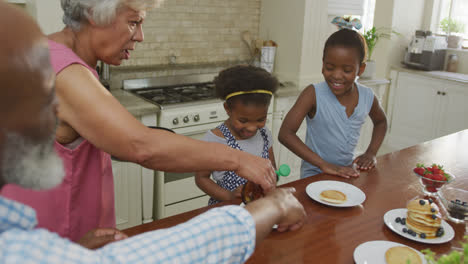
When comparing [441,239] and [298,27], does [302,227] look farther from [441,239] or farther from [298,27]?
[298,27]

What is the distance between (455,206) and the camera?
136 centimetres

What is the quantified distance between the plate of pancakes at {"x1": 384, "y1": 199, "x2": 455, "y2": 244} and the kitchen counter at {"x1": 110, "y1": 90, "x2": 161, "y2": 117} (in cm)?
170

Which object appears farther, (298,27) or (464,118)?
(464,118)

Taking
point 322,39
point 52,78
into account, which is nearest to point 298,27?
point 322,39

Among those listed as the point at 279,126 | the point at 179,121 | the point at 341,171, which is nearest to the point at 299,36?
the point at 279,126

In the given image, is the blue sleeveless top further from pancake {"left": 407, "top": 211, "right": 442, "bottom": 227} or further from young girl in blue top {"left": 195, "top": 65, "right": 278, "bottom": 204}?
pancake {"left": 407, "top": 211, "right": 442, "bottom": 227}

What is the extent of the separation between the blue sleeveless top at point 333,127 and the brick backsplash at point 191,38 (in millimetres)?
1620

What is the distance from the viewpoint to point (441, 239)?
1.22m

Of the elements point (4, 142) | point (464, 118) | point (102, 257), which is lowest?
point (464, 118)

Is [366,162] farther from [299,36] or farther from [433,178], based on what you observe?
[299,36]

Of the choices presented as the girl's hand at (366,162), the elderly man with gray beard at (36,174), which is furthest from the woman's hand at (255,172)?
the girl's hand at (366,162)

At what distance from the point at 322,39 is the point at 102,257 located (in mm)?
3312

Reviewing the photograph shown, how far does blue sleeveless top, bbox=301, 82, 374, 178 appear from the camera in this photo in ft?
6.49

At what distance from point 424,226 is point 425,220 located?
0.02 meters
